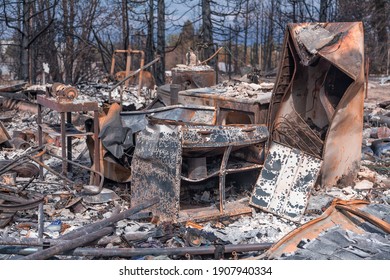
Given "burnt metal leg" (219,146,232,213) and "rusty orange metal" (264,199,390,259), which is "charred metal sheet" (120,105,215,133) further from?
"rusty orange metal" (264,199,390,259)

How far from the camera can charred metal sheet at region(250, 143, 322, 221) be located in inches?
241

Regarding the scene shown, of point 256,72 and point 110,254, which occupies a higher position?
point 256,72

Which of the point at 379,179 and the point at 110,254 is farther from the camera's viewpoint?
the point at 379,179

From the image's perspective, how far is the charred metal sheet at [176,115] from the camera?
6.70 m

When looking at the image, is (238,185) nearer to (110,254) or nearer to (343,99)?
(343,99)

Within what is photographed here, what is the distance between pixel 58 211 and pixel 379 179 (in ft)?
14.2

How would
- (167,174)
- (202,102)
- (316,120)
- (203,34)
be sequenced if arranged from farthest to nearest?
(203,34) < (202,102) < (316,120) < (167,174)

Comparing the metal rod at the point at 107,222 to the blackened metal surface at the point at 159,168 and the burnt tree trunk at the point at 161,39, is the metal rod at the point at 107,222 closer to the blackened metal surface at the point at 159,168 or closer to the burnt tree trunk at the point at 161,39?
the blackened metal surface at the point at 159,168

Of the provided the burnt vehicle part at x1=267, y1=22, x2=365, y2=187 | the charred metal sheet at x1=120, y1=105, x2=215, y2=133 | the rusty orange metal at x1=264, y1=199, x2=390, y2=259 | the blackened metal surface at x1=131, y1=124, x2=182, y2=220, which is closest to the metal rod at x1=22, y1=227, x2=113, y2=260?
the blackened metal surface at x1=131, y1=124, x2=182, y2=220

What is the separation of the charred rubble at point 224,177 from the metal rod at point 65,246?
0.04 feet

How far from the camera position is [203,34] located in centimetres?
1967

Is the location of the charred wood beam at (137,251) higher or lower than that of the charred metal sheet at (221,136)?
lower

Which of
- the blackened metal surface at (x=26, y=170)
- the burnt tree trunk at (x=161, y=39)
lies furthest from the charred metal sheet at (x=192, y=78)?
the burnt tree trunk at (x=161, y=39)
